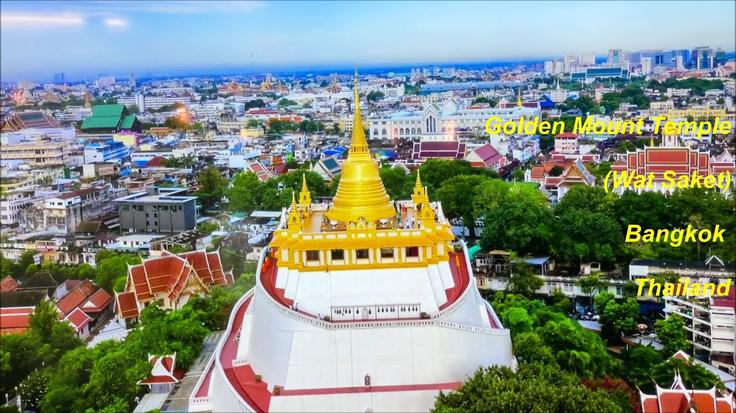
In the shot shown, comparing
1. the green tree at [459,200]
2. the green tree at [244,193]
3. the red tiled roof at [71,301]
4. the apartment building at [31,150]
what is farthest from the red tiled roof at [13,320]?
the apartment building at [31,150]

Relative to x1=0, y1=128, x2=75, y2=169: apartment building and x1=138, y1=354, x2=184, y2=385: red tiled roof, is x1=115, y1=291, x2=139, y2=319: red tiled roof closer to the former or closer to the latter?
x1=138, y1=354, x2=184, y2=385: red tiled roof

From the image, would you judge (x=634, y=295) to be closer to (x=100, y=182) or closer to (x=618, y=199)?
(x=618, y=199)

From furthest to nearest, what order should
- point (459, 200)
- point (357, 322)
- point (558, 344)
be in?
point (459, 200) → point (558, 344) → point (357, 322)

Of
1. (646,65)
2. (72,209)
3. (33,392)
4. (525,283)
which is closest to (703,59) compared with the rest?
(646,65)

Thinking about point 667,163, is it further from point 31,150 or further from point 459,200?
point 31,150

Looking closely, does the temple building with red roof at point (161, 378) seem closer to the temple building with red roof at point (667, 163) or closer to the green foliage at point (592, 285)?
the green foliage at point (592, 285)

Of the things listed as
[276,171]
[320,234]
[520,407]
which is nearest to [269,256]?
[320,234]

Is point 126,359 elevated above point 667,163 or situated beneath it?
situated beneath

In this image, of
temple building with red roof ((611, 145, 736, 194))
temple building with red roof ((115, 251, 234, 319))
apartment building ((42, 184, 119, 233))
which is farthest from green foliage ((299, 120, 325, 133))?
temple building with red roof ((115, 251, 234, 319))
